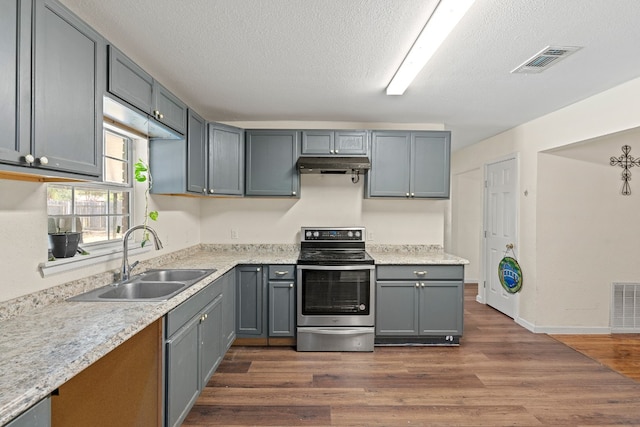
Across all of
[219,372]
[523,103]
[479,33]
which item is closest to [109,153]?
[219,372]

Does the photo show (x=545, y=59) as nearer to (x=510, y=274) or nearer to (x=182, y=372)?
(x=510, y=274)

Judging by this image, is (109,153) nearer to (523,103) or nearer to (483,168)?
(523,103)

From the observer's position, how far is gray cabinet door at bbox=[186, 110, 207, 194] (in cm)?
293

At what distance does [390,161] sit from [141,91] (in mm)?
2455

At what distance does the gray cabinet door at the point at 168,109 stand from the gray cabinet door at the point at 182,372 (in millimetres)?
1440

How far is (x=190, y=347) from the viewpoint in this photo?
2.11 m

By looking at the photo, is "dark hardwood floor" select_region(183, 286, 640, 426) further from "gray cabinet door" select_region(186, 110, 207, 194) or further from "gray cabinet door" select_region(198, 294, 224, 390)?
"gray cabinet door" select_region(186, 110, 207, 194)

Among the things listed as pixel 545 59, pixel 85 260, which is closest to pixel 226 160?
pixel 85 260

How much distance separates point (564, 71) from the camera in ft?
8.20

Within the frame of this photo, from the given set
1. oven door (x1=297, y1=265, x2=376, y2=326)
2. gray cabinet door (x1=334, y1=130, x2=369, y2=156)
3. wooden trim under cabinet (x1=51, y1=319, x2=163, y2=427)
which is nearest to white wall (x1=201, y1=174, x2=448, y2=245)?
gray cabinet door (x1=334, y1=130, x2=369, y2=156)

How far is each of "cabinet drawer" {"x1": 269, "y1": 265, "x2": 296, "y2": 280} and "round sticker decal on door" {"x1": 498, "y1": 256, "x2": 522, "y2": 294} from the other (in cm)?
270

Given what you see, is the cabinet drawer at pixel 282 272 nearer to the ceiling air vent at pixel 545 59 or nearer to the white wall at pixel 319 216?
the white wall at pixel 319 216

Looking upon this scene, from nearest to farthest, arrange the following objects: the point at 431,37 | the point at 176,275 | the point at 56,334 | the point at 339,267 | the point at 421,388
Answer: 1. the point at 56,334
2. the point at 431,37
3. the point at 421,388
4. the point at 176,275
5. the point at 339,267

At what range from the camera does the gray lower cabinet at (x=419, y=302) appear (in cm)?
335
